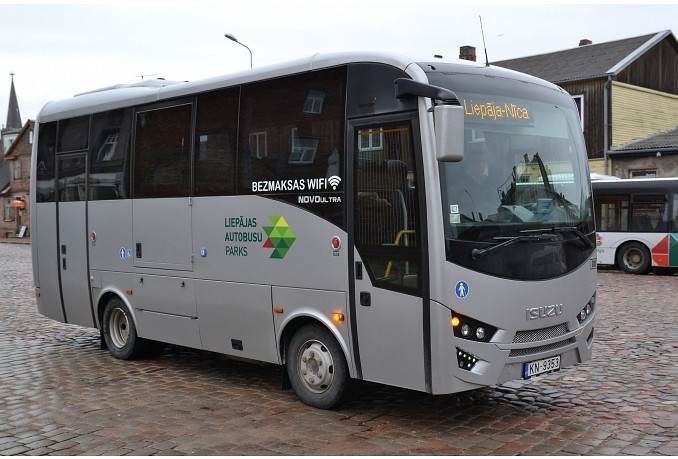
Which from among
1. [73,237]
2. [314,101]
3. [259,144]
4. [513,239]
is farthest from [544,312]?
[73,237]

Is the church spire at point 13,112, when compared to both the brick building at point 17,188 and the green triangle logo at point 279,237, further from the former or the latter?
the green triangle logo at point 279,237

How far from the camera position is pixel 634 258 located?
25438 mm

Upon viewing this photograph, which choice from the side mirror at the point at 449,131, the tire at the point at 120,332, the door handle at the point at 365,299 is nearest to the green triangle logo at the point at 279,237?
the door handle at the point at 365,299

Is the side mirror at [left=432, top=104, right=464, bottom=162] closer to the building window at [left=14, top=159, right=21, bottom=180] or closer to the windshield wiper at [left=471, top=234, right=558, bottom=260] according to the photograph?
the windshield wiper at [left=471, top=234, right=558, bottom=260]

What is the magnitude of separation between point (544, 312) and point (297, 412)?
8.10ft

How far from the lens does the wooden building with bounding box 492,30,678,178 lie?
35938mm

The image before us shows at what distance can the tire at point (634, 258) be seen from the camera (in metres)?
25.0

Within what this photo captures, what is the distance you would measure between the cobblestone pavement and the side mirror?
234 cm

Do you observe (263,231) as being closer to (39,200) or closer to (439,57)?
(439,57)

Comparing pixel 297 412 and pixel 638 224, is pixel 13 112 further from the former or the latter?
pixel 297 412

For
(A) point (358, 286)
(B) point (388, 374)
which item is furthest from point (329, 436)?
(A) point (358, 286)

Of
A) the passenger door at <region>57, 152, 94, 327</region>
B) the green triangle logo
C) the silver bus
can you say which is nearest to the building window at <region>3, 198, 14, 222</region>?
the passenger door at <region>57, 152, 94, 327</region>

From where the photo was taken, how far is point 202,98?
9273 mm

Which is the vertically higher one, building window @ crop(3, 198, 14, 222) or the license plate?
building window @ crop(3, 198, 14, 222)
